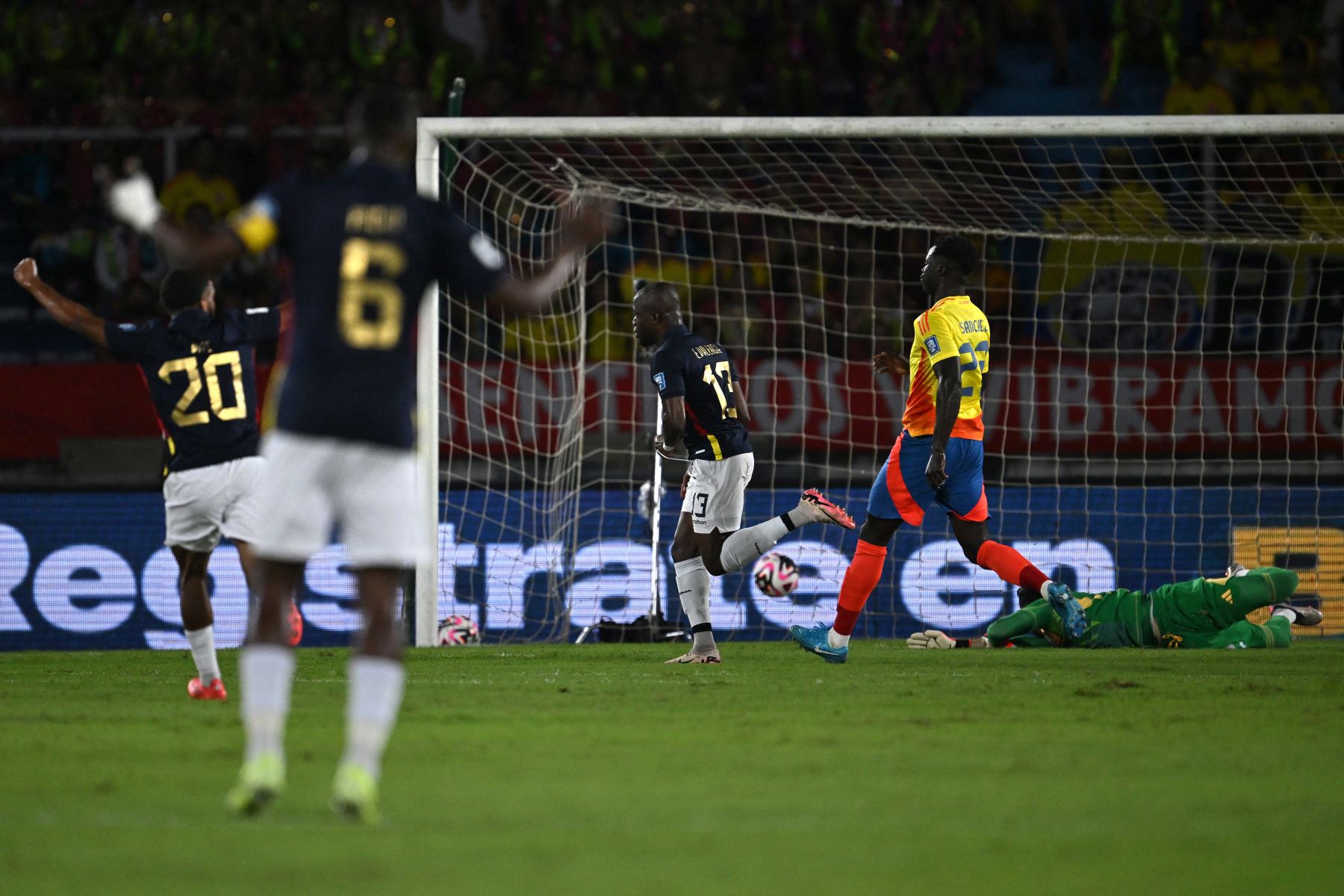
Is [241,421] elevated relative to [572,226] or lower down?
lower down

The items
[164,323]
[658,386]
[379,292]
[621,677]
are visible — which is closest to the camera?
[379,292]

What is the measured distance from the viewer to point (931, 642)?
10914mm

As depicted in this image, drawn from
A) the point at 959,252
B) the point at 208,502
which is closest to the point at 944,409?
the point at 959,252

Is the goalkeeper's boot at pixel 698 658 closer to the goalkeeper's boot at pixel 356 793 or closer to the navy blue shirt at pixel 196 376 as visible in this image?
the navy blue shirt at pixel 196 376

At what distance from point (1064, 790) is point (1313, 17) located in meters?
15.2

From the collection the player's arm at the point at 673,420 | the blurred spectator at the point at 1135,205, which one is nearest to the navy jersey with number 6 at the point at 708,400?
the player's arm at the point at 673,420

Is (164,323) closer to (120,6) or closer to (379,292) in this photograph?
(379,292)

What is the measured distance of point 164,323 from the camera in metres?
7.83

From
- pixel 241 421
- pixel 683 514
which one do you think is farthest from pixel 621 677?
pixel 241 421

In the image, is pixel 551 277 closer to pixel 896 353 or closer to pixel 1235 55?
pixel 896 353

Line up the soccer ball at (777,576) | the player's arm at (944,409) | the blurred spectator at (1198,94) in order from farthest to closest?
the blurred spectator at (1198,94)
the soccer ball at (777,576)
the player's arm at (944,409)

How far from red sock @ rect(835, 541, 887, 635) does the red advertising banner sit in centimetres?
430

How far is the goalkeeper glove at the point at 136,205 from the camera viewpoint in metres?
4.51

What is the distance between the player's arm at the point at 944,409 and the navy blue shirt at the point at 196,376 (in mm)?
3476
